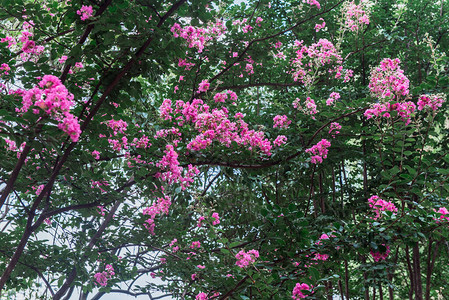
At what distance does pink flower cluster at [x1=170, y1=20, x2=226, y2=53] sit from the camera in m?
2.12

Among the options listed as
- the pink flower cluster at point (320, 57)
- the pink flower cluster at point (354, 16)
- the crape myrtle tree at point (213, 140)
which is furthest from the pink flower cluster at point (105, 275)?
the pink flower cluster at point (354, 16)

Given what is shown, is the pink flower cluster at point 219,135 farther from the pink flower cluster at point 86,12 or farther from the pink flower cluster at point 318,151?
the pink flower cluster at point 86,12

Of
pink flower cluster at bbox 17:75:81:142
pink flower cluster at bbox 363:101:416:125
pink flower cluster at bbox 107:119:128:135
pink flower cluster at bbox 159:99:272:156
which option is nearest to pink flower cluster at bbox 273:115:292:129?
pink flower cluster at bbox 159:99:272:156

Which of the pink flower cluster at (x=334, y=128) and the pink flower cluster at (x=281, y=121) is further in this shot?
the pink flower cluster at (x=281, y=121)

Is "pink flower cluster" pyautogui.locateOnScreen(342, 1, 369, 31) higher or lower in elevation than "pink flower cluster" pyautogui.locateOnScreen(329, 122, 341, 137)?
higher

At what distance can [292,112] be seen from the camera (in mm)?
3229

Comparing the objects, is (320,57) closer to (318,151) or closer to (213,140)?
(318,151)

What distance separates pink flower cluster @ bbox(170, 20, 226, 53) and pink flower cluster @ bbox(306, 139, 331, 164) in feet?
3.52

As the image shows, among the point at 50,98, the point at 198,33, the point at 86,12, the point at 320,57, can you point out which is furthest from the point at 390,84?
the point at 50,98

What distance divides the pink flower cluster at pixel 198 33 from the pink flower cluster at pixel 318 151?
1.07 m

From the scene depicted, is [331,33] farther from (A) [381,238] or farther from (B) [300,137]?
(A) [381,238]

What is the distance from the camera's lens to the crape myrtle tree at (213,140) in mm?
2006

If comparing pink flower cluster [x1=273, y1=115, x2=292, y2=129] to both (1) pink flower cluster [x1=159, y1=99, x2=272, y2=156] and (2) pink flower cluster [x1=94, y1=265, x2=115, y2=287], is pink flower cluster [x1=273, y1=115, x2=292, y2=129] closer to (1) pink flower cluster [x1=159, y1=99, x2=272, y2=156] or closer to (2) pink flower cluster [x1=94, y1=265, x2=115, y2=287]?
(1) pink flower cluster [x1=159, y1=99, x2=272, y2=156]

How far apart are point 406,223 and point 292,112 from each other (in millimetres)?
1369
